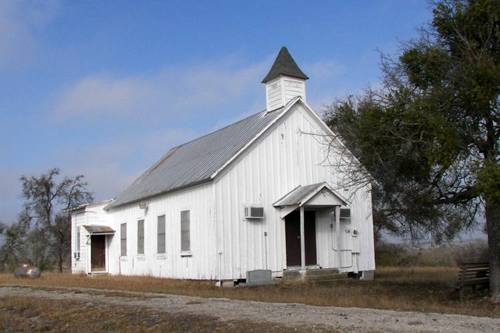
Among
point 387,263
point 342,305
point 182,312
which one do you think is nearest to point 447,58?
point 342,305

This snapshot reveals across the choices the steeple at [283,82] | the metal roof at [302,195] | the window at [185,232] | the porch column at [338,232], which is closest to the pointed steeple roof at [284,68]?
the steeple at [283,82]

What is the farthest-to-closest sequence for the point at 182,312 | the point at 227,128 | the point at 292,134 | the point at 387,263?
1. the point at 387,263
2. the point at 227,128
3. the point at 292,134
4. the point at 182,312

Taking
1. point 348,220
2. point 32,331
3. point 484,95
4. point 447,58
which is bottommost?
point 32,331

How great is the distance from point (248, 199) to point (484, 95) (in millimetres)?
10061

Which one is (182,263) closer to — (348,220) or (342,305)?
(348,220)

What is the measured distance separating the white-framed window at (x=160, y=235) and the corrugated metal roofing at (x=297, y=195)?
524cm

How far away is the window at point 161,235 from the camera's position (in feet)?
81.7

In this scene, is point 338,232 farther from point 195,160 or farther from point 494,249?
point 494,249

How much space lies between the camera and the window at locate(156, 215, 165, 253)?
24906 mm

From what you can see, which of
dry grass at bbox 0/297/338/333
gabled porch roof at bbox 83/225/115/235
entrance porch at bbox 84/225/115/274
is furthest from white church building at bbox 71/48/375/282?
dry grass at bbox 0/297/338/333

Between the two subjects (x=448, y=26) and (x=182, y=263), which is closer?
(x=448, y=26)

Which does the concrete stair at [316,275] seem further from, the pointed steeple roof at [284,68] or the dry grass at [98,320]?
the dry grass at [98,320]

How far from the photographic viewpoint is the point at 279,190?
2273cm

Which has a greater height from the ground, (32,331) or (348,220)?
(348,220)
